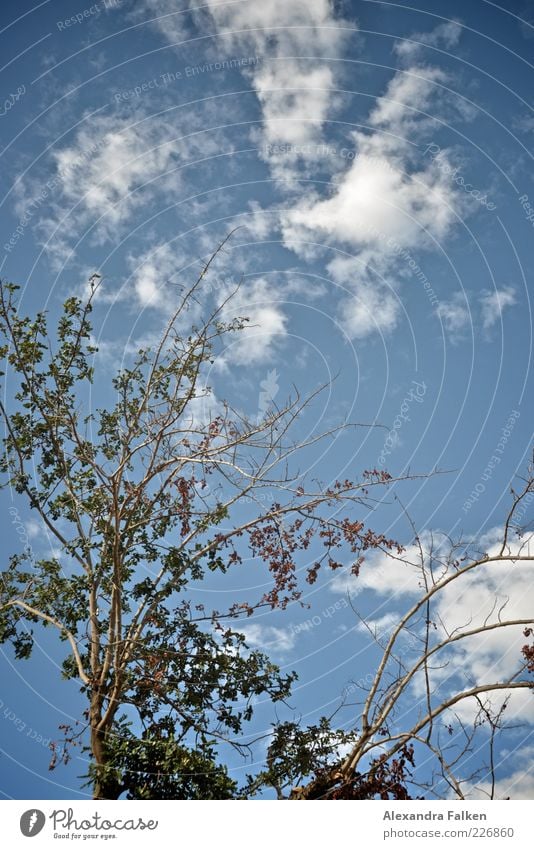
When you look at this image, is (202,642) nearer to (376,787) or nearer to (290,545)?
(290,545)

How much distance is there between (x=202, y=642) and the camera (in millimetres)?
9102

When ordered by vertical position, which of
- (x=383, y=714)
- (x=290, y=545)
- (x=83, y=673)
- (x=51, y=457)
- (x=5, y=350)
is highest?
(x=5, y=350)

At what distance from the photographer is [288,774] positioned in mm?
8078

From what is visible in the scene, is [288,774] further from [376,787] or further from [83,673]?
[83,673]

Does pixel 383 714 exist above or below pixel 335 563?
below

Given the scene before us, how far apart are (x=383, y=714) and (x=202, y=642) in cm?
299
